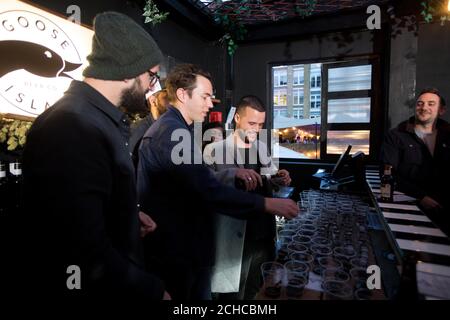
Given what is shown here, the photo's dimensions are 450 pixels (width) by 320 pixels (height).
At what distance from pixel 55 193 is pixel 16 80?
2.17 metres

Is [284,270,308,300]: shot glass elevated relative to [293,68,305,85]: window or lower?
lower

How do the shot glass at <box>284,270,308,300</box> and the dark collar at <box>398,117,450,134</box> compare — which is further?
the dark collar at <box>398,117,450,134</box>

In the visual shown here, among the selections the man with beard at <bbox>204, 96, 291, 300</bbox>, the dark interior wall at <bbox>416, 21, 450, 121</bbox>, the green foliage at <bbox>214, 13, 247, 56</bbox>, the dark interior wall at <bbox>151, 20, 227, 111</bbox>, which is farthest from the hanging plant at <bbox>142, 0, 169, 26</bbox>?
the dark interior wall at <bbox>416, 21, 450, 121</bbox>

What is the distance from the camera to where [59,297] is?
0.84 m

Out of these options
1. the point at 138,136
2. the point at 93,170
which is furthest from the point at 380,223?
the point at 138,136

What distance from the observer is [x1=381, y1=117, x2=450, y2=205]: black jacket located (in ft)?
8.62

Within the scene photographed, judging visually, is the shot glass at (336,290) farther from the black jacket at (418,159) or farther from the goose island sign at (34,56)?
the goose island sign at (34,56)

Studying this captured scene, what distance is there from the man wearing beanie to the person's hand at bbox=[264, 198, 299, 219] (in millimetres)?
688

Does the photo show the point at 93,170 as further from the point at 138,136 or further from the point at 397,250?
the point at 138,136

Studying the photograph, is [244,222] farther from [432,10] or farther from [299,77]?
[299,77]

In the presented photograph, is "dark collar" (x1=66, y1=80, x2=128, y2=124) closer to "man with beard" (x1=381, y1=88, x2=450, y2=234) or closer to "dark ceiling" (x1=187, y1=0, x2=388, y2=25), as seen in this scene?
"man with beard" (x1=381, y1=88, x2=450, y2=234)

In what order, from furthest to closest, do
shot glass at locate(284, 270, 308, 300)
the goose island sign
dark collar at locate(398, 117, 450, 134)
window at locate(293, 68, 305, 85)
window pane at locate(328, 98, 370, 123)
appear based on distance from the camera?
window at locate(293, 68, 305, 85) → window pane at locate(328, 98, 370, 123) → dark collar at locate(398, 117, 450, 134) → the goose island sign → shot glass at locate(284, 270, 308, 300)

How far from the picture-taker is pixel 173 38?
4.49 metres

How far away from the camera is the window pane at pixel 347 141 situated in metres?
4.98
